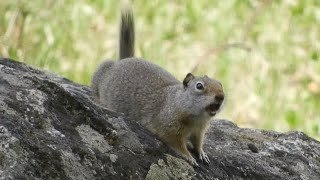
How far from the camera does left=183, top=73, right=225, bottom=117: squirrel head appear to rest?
Answer: 10.6 ft

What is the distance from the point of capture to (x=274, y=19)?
276 inches

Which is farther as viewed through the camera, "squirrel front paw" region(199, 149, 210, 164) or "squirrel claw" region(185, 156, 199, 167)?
"squirrel front paw" region(199, 149, 210, 164)

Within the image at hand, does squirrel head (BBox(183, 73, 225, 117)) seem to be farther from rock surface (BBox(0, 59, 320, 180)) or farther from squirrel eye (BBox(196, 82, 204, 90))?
rock surface (BBox(0, 59, 320, 180))

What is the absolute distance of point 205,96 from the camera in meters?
3.30

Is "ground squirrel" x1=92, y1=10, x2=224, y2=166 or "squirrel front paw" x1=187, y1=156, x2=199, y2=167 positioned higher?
"ground squirrel" x1=92, y1=10, x2=224, y2=166

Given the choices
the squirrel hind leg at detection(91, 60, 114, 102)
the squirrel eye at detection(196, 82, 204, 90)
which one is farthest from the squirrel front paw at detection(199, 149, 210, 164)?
the squirrel hind leg at detection(91, 60, 114, 102)

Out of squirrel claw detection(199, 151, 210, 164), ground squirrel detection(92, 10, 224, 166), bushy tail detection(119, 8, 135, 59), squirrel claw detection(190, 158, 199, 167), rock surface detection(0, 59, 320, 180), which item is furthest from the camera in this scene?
bushy tail detection(119, 8, 135, 59)

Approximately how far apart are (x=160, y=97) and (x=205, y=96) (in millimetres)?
457

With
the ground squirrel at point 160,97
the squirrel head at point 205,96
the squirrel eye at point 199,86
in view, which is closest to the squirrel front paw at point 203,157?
the ground squirrel at point 160,97

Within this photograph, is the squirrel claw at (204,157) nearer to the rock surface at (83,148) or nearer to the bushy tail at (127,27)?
the rock surface at (83,148)

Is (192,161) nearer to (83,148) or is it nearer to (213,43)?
(83,148)

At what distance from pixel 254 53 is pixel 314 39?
727 mm

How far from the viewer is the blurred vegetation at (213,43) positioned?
6.07 m

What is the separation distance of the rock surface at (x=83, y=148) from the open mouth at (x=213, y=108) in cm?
19
